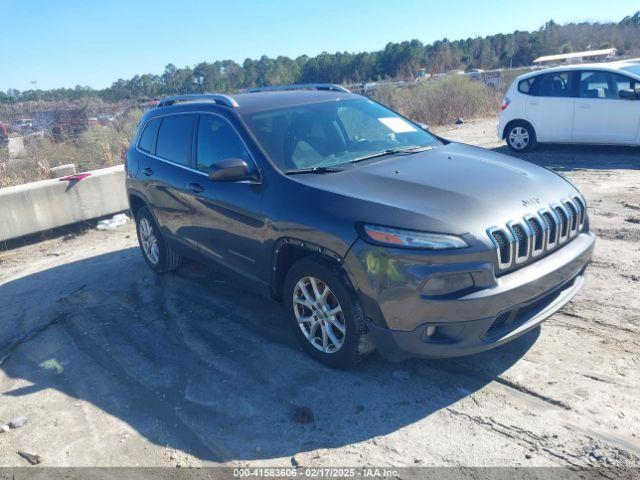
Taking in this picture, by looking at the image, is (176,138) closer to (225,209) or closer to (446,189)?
(225,209)

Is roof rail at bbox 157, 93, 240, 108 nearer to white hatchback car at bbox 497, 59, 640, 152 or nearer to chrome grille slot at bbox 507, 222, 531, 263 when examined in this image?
chrome grille slot at bbox 507, 222, 531, 263

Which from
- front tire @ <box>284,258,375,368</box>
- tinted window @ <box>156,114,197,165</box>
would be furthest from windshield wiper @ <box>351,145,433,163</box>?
→ tinted window @ <box>156,114,197,165</box>

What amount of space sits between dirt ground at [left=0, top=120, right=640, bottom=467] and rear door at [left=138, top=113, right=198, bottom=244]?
858 mm

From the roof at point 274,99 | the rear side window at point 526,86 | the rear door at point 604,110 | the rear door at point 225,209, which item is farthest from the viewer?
the rear side window at point 526,86

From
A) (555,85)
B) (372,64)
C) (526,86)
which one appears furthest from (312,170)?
(372,64)

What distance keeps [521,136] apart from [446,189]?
26.7 feet

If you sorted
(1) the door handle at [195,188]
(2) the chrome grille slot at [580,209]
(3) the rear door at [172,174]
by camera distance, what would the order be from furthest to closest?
(3) the rear door at [172,174] < (1) the door handle at [195,188] < (2) the chrome grille slot at [580,209]

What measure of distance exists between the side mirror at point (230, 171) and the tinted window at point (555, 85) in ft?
27.5

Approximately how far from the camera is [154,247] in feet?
20.6

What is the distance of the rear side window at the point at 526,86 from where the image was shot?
10.7m

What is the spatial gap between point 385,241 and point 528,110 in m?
8.68

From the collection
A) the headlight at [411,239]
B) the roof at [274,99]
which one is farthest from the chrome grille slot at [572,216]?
the roof at [274,99]

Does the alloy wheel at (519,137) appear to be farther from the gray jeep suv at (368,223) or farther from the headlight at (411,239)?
the headlight at (411,239)

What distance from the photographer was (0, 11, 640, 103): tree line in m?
17.5
